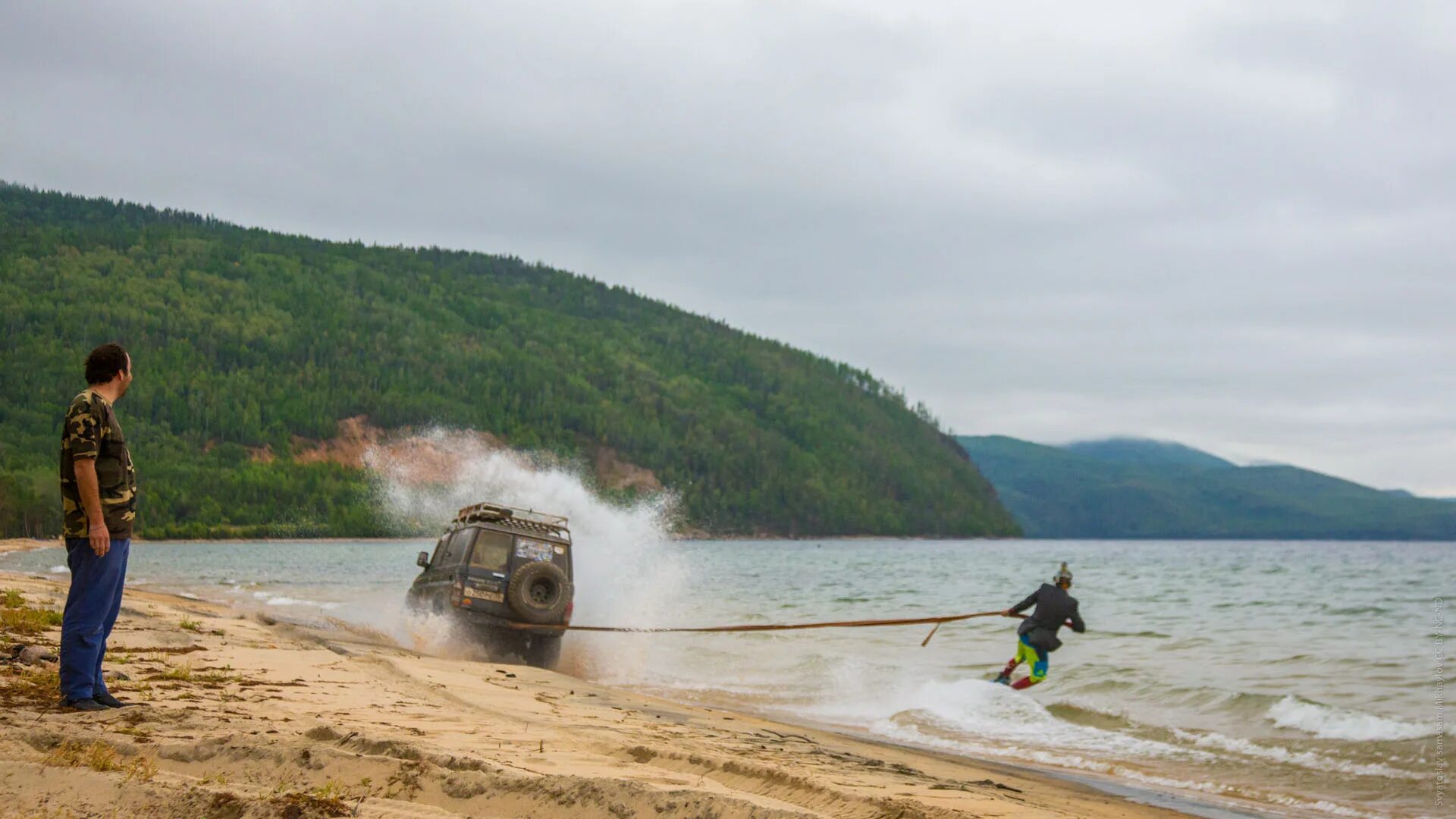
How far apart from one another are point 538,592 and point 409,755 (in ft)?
37.9

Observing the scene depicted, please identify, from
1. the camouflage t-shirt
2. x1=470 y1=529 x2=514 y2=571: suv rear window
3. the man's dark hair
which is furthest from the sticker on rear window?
the man's dark hair

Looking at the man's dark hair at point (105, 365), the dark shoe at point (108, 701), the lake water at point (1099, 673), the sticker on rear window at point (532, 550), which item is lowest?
the lake water at point (1099, 673)

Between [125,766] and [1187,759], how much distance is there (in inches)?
430

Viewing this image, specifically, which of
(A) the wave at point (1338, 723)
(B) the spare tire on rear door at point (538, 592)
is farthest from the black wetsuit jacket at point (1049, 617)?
(B) the spare tire on rear door at point (538, 592)

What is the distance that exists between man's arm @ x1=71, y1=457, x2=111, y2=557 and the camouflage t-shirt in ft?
0.15

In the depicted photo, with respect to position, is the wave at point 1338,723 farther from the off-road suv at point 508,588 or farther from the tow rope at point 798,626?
the off-road suv at point 508,588

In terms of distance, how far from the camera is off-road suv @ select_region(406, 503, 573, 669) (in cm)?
1794

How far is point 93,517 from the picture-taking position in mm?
7344

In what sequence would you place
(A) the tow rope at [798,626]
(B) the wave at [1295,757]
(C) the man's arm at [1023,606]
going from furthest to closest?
(C) the man's arm at [1023,606], (A) the tow rope at [798,626], (B) the wave at [1295,757]

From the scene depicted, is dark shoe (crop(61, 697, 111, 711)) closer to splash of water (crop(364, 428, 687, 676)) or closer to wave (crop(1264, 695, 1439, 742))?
splash of water (crop(364, 428, 687, 676))

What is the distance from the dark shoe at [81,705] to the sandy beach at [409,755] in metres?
0.11

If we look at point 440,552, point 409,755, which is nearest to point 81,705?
point 409,755

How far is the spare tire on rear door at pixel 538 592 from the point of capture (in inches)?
709

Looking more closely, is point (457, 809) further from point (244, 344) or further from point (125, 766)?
point (244, 344)
